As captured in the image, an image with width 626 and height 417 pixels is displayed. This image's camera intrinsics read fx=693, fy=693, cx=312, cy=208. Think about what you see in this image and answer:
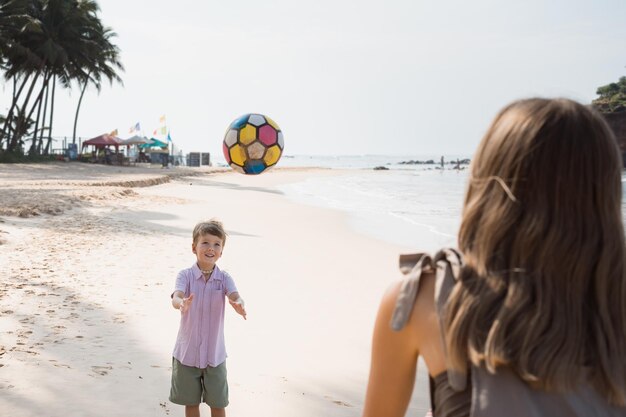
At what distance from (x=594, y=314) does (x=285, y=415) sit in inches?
124

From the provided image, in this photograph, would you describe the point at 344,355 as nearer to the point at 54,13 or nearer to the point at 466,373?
the point at 466,373

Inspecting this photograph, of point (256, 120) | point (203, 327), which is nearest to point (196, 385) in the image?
point (203, 327)

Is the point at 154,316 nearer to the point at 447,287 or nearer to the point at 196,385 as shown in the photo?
the point at 196,385

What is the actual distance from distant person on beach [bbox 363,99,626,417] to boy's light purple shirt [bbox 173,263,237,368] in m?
2.34

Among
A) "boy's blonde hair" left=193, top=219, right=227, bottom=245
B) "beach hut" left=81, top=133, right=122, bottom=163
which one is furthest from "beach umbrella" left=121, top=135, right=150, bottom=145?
"boy's blonde hair" left=193, top=219, right=227, bottom=245

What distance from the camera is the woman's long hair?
4.09 feet

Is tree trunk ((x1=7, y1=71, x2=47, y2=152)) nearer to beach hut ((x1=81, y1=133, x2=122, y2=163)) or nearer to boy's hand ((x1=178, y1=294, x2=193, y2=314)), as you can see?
beach hut ((x1=81, y1=133, x2=122, y2=163))

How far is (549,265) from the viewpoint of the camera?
4.17 ft

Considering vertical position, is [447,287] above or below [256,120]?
below

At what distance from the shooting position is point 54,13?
133 feet

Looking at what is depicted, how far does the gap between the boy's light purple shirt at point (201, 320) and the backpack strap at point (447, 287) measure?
94.4 inches

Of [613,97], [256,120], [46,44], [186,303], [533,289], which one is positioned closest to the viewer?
[533,289]

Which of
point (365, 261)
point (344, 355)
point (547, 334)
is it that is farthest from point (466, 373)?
point (365, 261)

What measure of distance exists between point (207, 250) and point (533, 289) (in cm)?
252
